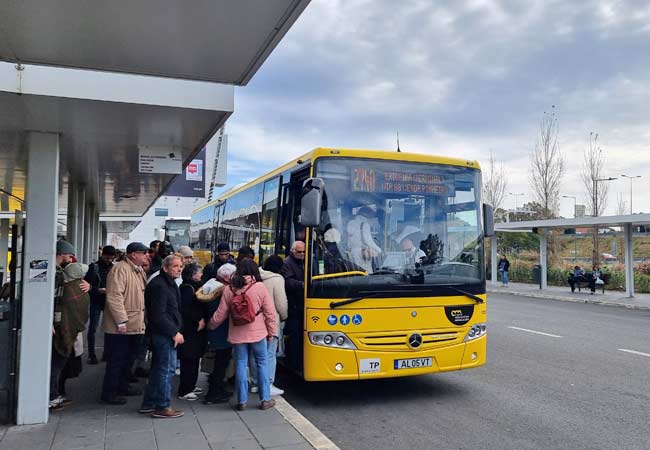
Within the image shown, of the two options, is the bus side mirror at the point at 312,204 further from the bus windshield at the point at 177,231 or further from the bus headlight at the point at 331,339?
the bus windshield at the point at 177,231

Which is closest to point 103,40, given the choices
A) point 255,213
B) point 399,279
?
point 399,279

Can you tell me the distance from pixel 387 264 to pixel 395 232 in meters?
0.42

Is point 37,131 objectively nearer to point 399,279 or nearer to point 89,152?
point 89,152

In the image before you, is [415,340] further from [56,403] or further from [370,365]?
[56,403]

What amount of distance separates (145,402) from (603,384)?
6157 mm

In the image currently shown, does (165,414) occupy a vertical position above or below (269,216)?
below

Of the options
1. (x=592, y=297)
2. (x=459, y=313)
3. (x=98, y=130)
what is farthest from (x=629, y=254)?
(x=98, y=130)

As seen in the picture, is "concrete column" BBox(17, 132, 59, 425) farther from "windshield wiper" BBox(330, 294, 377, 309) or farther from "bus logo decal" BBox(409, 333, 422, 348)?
"bus logo decal" BBox(409, 333, 422, 348)

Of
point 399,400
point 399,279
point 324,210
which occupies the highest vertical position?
point 324,210

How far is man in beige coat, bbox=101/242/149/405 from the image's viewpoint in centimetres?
610

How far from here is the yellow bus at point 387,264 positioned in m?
6.43

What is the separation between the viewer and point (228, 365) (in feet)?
21.9

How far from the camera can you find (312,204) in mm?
6293

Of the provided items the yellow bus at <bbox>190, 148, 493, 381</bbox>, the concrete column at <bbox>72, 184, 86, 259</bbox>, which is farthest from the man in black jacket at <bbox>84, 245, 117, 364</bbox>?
the concrete column at <bbox>72, 184, 86, 259</bbox>
